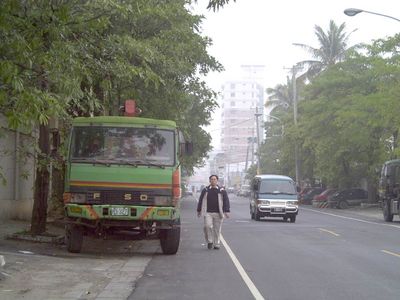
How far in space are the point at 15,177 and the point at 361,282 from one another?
15796mm

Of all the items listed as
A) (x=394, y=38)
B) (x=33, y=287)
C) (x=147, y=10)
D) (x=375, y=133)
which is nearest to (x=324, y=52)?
(x=375, y=133)

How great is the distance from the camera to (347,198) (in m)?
49.5

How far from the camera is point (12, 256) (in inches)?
494

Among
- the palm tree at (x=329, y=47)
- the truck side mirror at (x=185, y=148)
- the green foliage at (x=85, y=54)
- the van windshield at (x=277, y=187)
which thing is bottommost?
the van windshield at (x=277, y=187)

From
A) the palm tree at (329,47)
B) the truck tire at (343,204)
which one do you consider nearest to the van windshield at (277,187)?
the truck tire at (343,204)

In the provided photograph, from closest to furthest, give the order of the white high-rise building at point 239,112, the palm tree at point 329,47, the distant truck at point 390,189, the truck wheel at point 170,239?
the truck wheel at point 170,239
the distant truck at point 390,189
the palm tree at point 329,47
the white high-rise building at point 239,112

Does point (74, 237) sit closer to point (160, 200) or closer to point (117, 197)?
point (117, 197)

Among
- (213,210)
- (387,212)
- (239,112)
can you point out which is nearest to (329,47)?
(387,212)

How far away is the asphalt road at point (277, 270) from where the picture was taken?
927cm

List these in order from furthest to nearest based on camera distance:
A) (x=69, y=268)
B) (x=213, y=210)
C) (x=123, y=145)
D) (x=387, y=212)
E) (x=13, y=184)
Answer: (x=387, y=212) → (x=13, y=184) → (x=213, y=210) → (x=123, y=145) → (x=69, y=268)

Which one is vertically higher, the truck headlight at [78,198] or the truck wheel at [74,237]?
the truck headlight at [78,198]

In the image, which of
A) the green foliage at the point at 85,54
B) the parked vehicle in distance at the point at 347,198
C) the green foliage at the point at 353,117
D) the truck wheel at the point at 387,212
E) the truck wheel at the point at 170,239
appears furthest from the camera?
the parked vehicle in distance at the point at 347,198

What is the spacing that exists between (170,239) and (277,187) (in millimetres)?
14946

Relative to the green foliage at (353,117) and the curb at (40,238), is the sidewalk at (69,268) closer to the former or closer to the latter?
the curb at (40,238)
